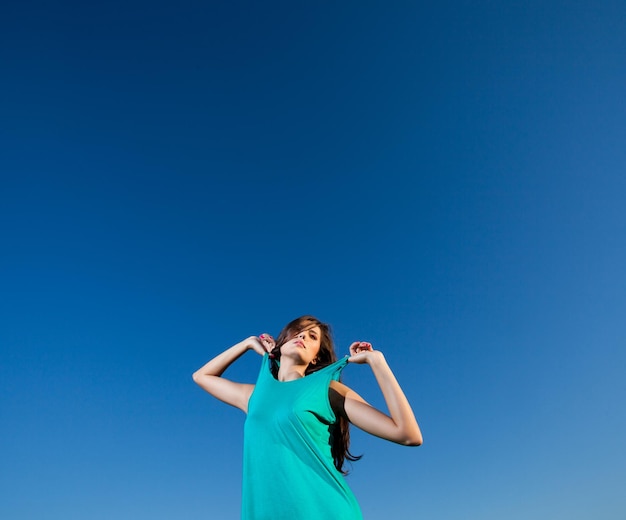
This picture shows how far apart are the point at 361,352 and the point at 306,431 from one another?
0.84 m

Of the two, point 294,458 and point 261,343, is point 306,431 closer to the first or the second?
point 294,458

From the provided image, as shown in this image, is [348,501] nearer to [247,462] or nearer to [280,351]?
[247,462]

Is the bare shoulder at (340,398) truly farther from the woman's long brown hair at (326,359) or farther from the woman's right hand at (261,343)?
the woman's right hand at (261,343)

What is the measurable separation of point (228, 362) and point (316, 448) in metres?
1.70

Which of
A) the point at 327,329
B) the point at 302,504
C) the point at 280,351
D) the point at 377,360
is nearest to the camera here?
the point at 302,504

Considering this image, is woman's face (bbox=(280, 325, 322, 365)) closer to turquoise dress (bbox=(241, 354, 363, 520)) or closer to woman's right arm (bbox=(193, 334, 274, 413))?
woman's right arm (bbox=(193, 334, 274, 413))

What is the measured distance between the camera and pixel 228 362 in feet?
18.8

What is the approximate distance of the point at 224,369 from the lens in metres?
5.74

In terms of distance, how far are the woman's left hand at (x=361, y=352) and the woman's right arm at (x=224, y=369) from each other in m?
1.09

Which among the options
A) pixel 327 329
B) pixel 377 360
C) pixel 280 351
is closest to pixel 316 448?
pixel 377 360

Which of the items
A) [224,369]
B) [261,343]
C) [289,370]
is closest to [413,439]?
[289,370]

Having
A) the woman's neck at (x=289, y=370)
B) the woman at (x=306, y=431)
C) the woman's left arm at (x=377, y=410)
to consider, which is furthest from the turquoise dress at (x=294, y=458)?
the woman's neck at (x=289, y=370)

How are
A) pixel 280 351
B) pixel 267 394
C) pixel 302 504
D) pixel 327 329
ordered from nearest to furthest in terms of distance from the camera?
1. pixel 302 504
2. pixel 267 394
3. pixel 280 351
4. pixel 327 329

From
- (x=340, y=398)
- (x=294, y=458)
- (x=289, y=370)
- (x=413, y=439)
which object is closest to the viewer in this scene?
(x=413, y=439)
